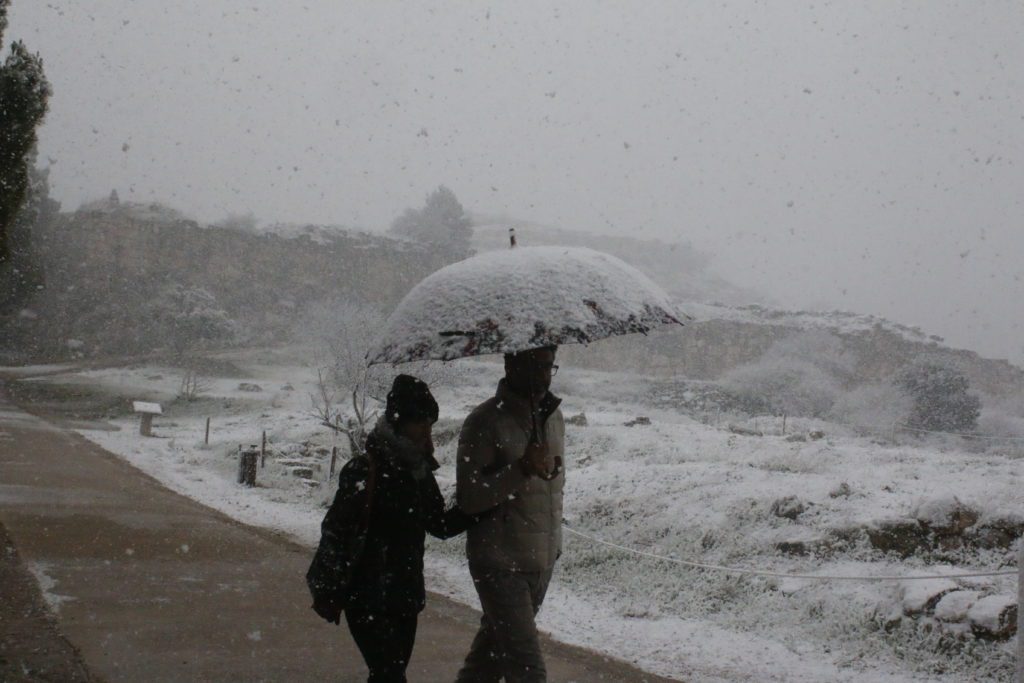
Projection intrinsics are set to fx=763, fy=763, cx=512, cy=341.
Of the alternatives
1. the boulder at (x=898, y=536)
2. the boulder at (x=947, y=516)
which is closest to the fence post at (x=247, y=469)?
the boulder at (x=898, y=536)

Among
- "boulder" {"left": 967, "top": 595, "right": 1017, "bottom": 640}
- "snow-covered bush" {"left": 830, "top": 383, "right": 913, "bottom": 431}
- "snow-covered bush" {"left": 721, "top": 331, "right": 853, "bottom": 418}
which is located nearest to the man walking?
"boulder" {"left": 967, "top": 595, "right": 1017, "bottom": 640}

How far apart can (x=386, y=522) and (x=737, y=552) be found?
→ 223 inches

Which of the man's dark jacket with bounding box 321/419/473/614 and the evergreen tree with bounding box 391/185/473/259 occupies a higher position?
the evergreen tree with bounding box 391/185/473/259

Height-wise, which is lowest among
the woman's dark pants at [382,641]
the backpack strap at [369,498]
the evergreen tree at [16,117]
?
the woman's dark pants at [382,641]

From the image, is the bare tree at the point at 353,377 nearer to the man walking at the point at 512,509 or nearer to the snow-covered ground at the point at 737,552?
the snow-covered ground at the point at 737,552

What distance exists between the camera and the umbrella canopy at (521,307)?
282cm

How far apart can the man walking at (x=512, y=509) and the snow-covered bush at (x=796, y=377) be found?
94.8ft

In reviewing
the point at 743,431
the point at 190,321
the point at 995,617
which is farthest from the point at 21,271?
the point at 995,617

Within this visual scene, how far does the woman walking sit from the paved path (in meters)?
1.79

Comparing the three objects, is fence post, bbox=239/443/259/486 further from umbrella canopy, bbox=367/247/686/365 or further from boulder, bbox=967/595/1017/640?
boulder, bbox=967/595/1017/640

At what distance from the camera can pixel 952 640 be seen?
5.17 meters

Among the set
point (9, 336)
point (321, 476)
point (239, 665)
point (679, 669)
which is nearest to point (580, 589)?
point (679, 669)

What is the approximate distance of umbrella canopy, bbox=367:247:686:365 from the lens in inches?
111

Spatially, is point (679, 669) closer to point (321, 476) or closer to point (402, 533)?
point (402, 533)
